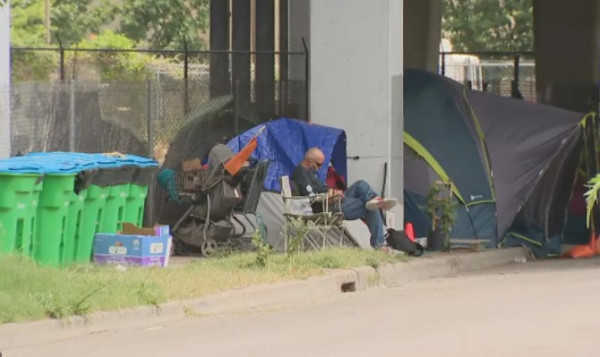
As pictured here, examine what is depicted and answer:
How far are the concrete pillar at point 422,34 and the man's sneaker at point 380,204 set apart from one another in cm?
1384

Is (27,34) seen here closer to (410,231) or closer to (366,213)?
(410,231)

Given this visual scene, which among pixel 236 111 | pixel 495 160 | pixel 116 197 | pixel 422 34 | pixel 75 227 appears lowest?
pixel 75 227

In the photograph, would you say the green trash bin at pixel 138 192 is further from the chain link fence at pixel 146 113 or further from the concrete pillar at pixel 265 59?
the concrete pillar at pixel 265 59

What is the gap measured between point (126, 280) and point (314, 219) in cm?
440

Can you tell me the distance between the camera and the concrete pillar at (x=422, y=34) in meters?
30.6

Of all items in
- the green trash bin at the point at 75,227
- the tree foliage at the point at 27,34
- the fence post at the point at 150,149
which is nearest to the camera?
the green trash bin at the point at 75,227

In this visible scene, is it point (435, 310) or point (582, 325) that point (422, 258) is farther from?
point (582, 325)

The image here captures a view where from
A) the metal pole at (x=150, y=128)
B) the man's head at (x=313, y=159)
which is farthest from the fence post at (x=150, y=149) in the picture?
the man's head at (x=313, y=159)

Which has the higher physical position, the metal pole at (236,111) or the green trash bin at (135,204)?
the metal pole at (236,111)

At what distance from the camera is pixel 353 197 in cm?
1733

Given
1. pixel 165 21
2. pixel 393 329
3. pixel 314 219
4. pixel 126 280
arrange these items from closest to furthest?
1. pixel 393 329
2. pixel 126 280
3. pixel 314 219
4. pixel 165 21

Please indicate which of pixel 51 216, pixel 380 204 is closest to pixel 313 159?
pixel 380 204

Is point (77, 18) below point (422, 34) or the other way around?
the other way around

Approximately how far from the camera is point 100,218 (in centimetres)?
1486
